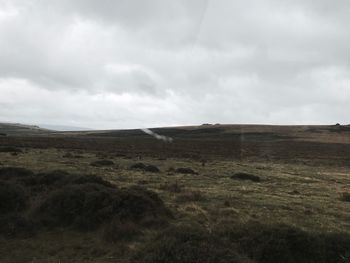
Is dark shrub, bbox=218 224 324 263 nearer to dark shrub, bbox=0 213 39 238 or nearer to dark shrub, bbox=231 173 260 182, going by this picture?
dark shrub, bbox=0 213 39 238

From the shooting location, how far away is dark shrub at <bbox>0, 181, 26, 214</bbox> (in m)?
15.7

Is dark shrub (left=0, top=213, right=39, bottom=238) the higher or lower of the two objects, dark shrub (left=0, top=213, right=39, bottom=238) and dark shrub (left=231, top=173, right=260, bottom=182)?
the higher

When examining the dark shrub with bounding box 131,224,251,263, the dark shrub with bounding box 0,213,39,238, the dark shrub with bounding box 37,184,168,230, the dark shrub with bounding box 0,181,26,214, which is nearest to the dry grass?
the dark shrub with bounding box 0,213,39,238

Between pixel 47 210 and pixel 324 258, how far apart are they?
32.2ft

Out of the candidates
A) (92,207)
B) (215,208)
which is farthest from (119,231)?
(215,208)

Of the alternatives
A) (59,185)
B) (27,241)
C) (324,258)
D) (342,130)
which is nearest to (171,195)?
(59,185)

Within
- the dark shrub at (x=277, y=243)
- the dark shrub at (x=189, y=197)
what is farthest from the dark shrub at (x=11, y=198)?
the dark shrub at (x=277, y=243)

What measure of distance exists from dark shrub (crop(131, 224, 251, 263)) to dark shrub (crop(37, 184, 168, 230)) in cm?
404

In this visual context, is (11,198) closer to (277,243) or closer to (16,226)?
(16,226)

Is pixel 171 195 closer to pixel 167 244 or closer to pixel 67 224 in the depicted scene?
pixel 67 224

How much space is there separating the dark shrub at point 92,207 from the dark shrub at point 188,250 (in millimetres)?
4039

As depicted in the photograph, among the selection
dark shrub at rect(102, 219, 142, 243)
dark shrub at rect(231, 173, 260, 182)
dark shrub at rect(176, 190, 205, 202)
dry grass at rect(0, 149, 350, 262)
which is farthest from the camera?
dark shrub at rect(231, 173, 260, 182)

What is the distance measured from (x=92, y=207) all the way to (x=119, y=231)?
94.1 inches

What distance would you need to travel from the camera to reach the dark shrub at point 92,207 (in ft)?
48.5
